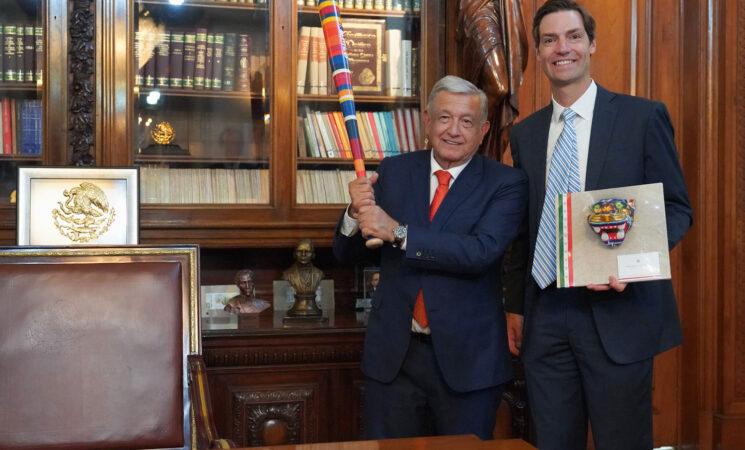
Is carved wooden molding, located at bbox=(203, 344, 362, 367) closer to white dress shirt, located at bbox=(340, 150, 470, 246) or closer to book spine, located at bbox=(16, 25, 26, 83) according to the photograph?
white dress shirt, located at bbox=(340, 150, 470, 246)

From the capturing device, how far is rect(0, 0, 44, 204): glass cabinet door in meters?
2.63

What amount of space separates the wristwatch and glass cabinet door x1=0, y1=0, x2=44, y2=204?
1556mm

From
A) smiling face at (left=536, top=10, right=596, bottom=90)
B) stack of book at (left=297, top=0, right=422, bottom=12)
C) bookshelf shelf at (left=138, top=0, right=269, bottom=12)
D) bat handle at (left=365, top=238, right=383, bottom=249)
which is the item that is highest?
stack of book at (left=297, top=0, right=422, bottom=12)

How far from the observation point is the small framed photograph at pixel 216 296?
2.83m

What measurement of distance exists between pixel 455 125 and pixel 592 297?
54 centimetres

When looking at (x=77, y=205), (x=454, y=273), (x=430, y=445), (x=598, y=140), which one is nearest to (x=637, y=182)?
(x=598, y=140)

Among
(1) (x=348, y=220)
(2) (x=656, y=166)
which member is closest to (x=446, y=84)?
(1) (x=348, y=220)

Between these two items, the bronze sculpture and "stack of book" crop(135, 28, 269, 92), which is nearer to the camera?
the bronze sculpture

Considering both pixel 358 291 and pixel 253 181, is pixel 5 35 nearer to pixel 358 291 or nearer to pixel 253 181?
pixel 253 181

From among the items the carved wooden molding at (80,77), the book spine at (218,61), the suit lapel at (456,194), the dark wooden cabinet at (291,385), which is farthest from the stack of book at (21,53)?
the suit lapel at (456,194)

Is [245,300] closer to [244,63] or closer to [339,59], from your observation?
[244,63]

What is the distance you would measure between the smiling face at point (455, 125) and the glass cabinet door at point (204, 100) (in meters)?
1.09

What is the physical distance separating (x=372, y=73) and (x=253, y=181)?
669 millimetres

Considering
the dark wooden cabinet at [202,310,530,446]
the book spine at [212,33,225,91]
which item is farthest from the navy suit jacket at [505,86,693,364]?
the book spine at [212,33,225,91]
